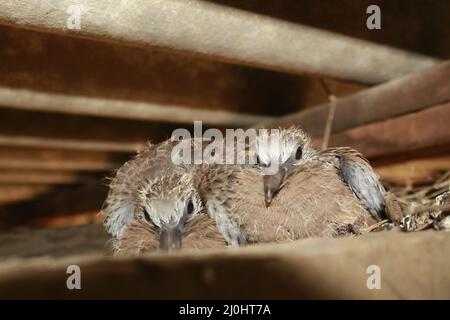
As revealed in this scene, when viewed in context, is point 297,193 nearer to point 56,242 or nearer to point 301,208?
point 301,208

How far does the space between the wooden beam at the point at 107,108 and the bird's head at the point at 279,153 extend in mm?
879

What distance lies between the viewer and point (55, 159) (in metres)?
4.25

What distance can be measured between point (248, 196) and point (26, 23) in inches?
46.8

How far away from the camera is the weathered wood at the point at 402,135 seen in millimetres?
2354

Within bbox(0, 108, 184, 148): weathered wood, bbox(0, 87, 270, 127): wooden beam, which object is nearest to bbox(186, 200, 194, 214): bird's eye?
bbox(0, 87, 270, 127): wooden beam

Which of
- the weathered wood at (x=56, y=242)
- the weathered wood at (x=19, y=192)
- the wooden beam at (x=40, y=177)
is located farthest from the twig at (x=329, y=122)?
the weathered wood at (x=19, y=192)

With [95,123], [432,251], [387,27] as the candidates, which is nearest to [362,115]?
[387,27]

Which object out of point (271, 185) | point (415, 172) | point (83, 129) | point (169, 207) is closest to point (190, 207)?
point (169, 207)

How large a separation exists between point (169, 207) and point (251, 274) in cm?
134

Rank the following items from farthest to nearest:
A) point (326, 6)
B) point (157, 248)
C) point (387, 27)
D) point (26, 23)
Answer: point (387, 27) < point (326, 6) < point (157, 248) < point (26, 23)

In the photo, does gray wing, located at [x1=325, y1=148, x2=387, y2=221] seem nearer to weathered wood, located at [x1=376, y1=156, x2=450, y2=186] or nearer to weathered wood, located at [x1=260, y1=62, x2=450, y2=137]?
weathered wood, located at [x1=260, y1=62, x2=450, y2=137]

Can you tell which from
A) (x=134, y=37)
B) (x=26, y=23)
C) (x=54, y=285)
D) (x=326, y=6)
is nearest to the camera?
(x=54, y=285)

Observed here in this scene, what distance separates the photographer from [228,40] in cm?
205
